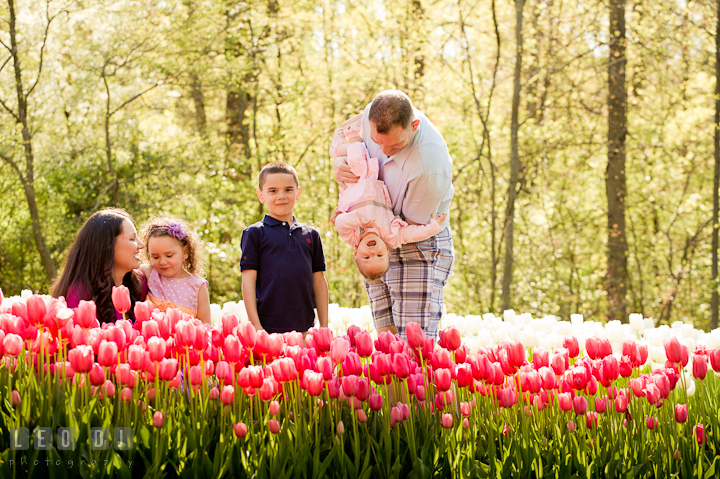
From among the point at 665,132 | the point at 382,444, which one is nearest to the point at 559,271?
the point at 665,132

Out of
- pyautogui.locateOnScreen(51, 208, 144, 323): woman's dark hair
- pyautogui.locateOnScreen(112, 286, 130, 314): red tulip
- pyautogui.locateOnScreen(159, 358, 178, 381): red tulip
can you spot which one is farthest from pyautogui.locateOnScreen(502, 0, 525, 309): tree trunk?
pyautogui.locateOnScreen(159, 358, 178, 381): red tulip

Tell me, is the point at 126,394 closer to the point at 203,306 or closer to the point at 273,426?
the point at 273,426

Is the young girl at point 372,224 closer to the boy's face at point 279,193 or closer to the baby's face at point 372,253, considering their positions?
the baby's face at point 372,253

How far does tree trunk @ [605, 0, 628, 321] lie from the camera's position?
29.5ft

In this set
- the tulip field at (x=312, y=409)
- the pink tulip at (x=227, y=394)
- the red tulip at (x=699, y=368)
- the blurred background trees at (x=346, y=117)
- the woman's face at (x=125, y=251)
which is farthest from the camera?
the blurred background trees at (x=346, y=117)

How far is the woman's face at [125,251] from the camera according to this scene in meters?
3.10

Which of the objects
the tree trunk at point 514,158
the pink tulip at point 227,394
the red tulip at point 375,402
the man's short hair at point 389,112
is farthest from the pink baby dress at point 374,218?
the tree trunk at point 514,158

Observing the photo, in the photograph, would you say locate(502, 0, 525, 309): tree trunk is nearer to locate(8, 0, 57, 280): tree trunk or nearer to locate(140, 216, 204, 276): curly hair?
locate(140, 216, 204, 276): curly hair

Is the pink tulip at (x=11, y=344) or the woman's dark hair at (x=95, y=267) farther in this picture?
the woman's dark hair at (x=95, y=267)

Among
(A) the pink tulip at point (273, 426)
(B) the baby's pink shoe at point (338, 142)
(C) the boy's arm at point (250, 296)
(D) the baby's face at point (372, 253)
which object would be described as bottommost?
(A) the pink tulip at point (273, 426)

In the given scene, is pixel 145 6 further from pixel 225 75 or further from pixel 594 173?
pixel 594 173

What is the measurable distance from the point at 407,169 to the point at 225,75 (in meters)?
6.73

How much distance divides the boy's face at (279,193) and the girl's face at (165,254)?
545mm

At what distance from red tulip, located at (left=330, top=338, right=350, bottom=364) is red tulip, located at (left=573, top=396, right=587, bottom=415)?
79cm
